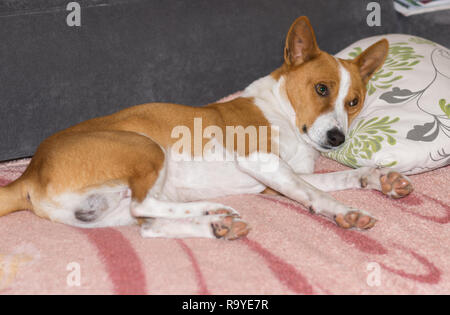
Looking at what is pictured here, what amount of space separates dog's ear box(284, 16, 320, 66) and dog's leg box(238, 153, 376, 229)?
0.74 meters

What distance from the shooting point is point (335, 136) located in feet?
8.49

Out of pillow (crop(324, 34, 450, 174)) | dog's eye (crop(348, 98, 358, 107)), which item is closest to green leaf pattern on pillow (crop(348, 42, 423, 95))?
pillow (crop(324, 34, 450, 174))

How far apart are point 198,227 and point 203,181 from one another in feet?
1.57

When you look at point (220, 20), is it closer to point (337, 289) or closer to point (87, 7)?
point (87, 7)

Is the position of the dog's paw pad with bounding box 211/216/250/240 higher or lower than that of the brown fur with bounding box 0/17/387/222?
lower

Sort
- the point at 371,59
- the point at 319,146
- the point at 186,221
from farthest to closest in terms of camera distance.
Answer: the point at 371,59 < the point at 319,146 < the point at 186,221

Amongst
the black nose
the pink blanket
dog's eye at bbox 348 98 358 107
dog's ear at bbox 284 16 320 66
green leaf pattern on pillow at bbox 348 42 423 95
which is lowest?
the pink blanket

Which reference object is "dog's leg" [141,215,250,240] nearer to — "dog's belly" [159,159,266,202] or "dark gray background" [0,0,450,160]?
"dog's belly" [159,159,266,202]

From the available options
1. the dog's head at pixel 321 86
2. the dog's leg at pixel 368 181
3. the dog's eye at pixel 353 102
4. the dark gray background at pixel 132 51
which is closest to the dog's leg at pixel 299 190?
the dog's leg at pixel 368 181

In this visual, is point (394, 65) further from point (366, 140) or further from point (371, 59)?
point (366, 140)

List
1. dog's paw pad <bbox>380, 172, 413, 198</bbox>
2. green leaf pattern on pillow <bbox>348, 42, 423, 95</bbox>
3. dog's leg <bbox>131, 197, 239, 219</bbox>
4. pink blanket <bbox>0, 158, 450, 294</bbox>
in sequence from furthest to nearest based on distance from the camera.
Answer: green leaf pattern on pillow <bbox>348, 42, 423, 95</bbox>
dog's paw pad <bbox>380, 172, 413, 198</bbox>
dog's leg <bbox>131, 197, 239, 219</bbox>
pink blanket <bbox>0, 158, 450, 294</bbox>

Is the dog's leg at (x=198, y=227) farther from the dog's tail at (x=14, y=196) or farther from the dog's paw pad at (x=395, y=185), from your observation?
the dog's paw pad at (x=395, y=185)

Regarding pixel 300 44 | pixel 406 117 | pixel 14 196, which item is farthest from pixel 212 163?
pixel 406 117

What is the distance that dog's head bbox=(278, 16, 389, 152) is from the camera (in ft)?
8.71
